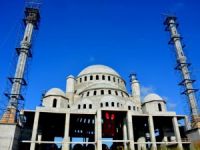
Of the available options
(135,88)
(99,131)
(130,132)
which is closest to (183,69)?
(135,88)

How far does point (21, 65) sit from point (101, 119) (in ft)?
56.8

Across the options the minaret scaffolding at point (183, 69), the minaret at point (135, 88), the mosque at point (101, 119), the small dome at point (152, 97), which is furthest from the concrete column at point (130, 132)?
the minaret at point (135, 88)

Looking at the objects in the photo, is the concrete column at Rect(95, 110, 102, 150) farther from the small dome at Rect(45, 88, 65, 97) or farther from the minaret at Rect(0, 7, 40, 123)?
the minaret at Rect(0, 7, 40, 123)

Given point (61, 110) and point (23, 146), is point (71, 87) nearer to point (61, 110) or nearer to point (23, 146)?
point (61, 110)

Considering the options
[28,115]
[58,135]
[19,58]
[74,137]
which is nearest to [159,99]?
[74,137]

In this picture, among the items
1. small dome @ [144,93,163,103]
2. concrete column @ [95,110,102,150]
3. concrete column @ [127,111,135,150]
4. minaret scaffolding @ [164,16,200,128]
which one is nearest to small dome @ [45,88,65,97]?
concrete column @ [95,110,102,150]

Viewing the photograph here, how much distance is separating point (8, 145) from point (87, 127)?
62.1 ft

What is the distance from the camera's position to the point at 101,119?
34844 millimetres

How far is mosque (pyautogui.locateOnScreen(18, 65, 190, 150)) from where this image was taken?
35250 millimetres

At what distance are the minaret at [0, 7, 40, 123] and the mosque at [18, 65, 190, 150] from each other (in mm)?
3402

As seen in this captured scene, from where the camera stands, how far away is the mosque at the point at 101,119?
116 ft

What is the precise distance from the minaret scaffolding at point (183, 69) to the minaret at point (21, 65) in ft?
97.4

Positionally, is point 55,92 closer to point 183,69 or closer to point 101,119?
point 101,119

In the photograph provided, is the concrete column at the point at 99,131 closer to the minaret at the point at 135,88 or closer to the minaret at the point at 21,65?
the minaret at the point at 21,65
